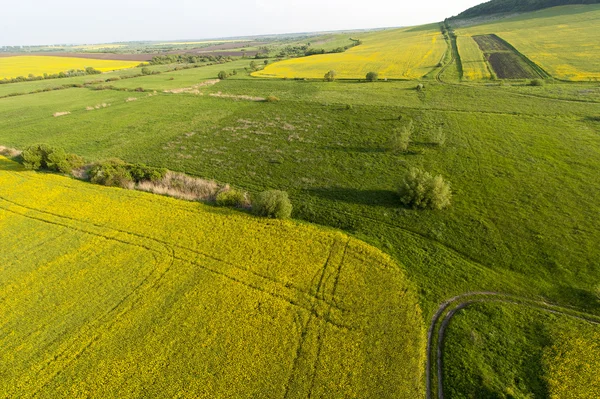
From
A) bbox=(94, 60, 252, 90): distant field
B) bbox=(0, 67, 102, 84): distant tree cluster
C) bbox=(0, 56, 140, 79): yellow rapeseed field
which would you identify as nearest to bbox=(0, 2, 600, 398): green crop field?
bbox=(94, 60, 252, 90): distant field

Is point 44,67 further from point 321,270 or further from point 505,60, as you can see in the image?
point 505,60

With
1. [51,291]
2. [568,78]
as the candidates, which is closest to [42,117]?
[51,291]

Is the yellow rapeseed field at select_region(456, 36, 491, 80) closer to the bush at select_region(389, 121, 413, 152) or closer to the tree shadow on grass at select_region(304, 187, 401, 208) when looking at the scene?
the bush at select_region(389, 121, 413, 152)

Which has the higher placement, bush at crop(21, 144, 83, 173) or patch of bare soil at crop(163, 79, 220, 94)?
patch of bare soil at crop(163, 79, 220, 94)

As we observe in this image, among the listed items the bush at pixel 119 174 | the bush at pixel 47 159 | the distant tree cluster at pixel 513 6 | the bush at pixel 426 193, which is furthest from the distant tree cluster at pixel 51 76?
the distant tree cluster at pixel 513 6

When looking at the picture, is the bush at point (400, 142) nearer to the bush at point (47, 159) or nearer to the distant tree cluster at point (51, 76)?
the bush at point (47, 159)
